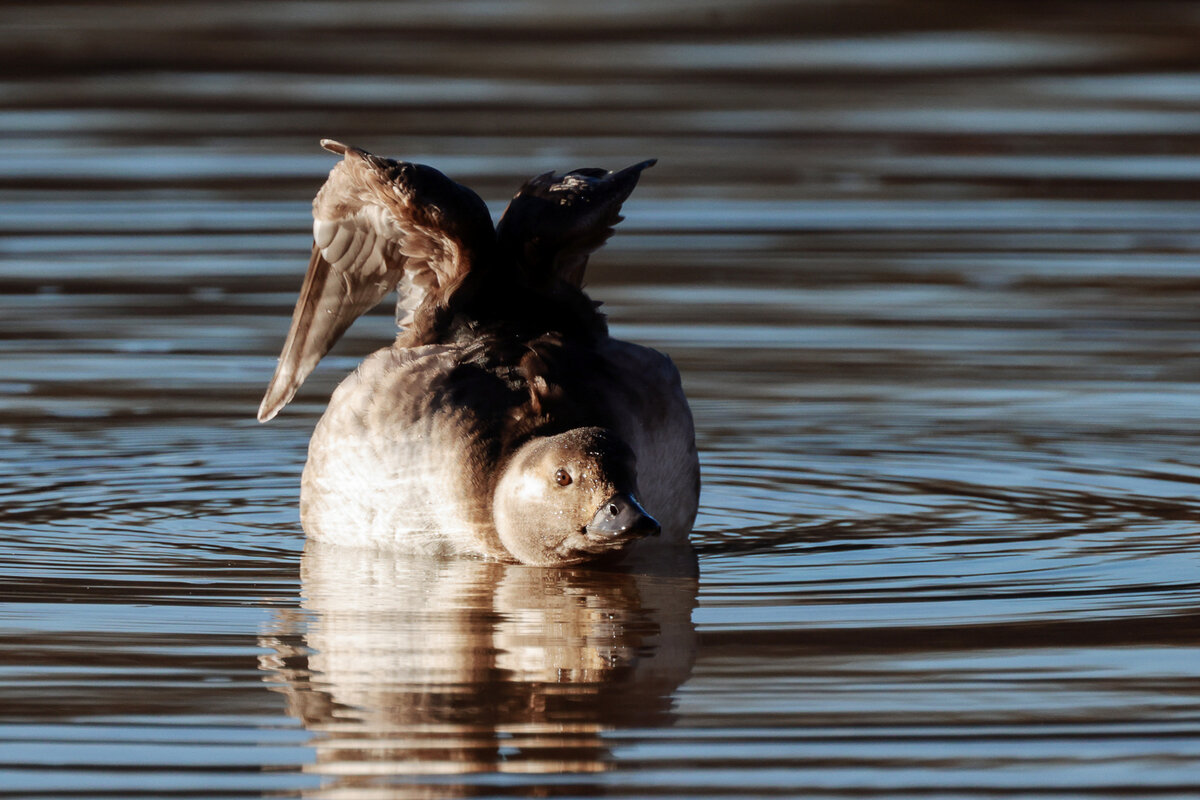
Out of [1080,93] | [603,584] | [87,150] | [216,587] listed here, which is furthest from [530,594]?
[1080,93]

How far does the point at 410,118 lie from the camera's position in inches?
719

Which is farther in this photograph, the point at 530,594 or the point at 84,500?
the point at 84,500

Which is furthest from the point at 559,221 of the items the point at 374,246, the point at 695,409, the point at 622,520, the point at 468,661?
the point at 468,661

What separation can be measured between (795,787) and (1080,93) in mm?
14634

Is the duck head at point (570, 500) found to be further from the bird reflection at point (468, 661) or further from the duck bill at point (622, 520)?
the bird reflection at point (468, 661)

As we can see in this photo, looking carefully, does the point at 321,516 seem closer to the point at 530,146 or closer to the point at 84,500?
the point at 84,500

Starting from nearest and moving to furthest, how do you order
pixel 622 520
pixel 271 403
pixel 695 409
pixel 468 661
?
pixel 468 661 → pixel 622 520 → pixel 271 403 → pixel 695 409

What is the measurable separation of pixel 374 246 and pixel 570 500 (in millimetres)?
2197

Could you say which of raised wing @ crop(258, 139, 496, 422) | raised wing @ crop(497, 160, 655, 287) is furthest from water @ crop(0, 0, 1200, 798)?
raised wing @ crop(497, 160, 655, 287)

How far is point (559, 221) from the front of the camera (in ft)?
29.9

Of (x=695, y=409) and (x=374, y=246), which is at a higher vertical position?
(x=374, y=246)

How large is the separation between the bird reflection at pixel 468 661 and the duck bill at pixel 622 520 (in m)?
0.26

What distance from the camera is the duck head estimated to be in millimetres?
7695

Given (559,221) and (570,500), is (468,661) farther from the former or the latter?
(559,221)
